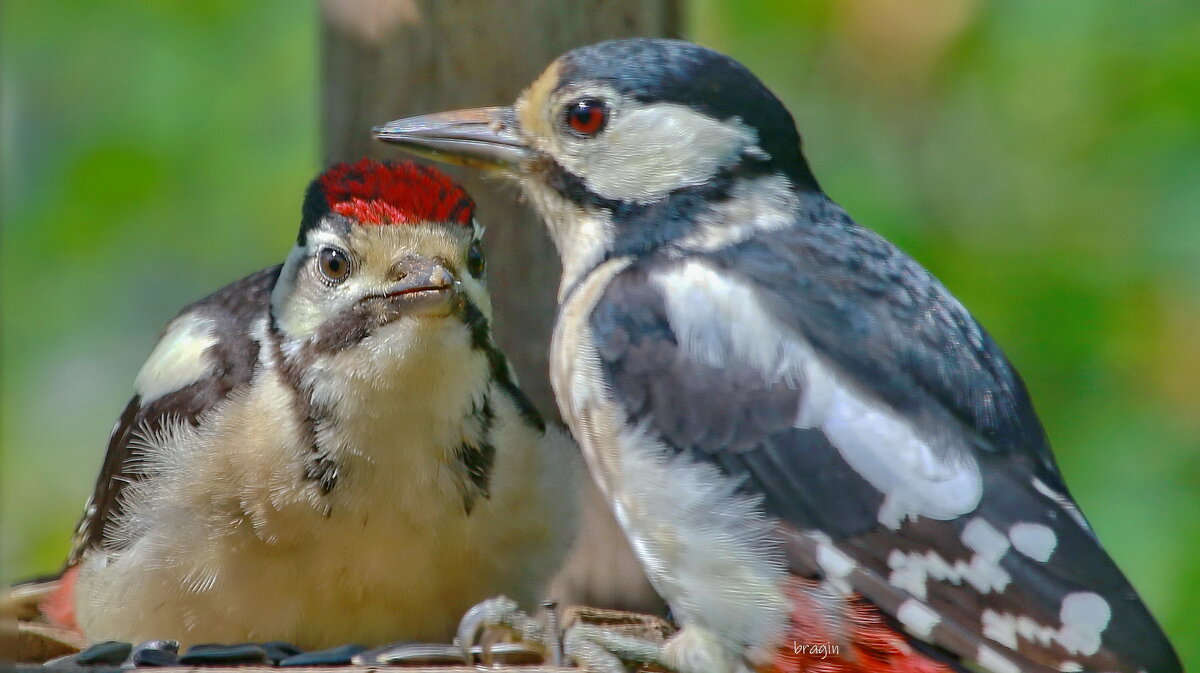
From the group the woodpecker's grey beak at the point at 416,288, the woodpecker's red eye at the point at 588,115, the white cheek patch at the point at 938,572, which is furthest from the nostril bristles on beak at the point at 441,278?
the white cheek patch at the point at 938,572

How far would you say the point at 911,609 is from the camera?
193cm

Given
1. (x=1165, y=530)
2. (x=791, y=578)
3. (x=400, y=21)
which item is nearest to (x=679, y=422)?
(x=791, y=578)

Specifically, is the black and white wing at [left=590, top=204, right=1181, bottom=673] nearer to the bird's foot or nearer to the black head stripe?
the black head stripe

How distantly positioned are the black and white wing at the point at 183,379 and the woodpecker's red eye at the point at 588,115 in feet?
2.16

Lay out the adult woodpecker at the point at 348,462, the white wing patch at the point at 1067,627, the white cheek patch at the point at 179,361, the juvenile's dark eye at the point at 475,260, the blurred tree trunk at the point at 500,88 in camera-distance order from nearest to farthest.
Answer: the white wing patch at the point at 1067,627 < the adult woodpecker at the point at 348,462 < the juvenile's dark eye at the point at 475,260 < the white cheek patch at the point at 179,361 < the blurred tree trunk at the point at 500,88

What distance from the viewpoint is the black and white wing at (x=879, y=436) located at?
1.93 metres

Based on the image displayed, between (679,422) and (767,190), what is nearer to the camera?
(679,422)

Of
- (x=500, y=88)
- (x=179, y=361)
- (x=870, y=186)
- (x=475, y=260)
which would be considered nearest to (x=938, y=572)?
(x=475, y=260)

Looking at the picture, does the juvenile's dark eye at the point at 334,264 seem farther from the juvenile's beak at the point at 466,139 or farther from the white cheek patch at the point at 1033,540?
the white cheek patch at the point at 1033,540

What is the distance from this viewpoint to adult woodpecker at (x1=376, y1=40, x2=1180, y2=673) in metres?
1.95

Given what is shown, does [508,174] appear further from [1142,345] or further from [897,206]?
[1142,345]

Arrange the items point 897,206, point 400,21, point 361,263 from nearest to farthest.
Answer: point 361,263
point 400,21
point 897,206

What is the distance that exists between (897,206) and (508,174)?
1.84 meters

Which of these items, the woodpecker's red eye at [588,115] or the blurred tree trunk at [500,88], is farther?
the blurred tree trunk at [500,88]
